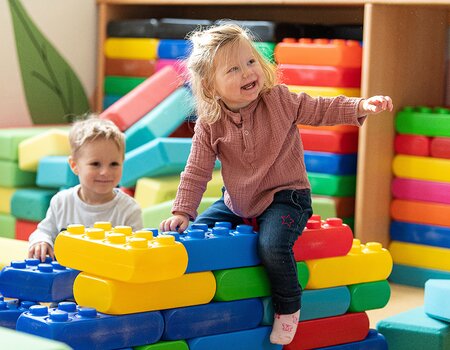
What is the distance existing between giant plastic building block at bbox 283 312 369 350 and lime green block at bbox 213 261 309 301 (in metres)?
0.14

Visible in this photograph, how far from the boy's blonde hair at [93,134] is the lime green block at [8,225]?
1000 millimetres

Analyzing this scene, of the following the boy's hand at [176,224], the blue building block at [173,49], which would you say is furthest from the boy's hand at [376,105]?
the blue building block at [173,49]

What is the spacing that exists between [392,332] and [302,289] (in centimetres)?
30

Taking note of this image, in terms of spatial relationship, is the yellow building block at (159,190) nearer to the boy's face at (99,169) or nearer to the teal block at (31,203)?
the teal block at (31,203)

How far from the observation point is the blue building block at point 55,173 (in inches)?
135

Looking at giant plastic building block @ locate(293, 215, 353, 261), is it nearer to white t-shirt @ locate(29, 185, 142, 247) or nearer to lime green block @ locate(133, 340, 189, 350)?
lime green block @ locate(133, 340, 189, 350)

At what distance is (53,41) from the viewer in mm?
4000

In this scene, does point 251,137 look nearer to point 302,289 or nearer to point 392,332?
point 302,289

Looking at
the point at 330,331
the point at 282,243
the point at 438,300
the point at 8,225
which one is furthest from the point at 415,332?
the point at 8,225

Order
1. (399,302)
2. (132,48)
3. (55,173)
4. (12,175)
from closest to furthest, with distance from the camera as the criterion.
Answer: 1. (399,302)
2. (55,173)
3. (12,175)
4. (132,48)

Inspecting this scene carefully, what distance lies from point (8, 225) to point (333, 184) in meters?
1.15

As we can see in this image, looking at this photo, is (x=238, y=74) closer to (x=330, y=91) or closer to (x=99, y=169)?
(x=99, y=169)

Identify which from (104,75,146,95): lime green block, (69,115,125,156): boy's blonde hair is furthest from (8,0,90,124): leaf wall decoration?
(69,115,125,156): boy's blonde hair

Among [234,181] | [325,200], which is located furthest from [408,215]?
[234,181]
